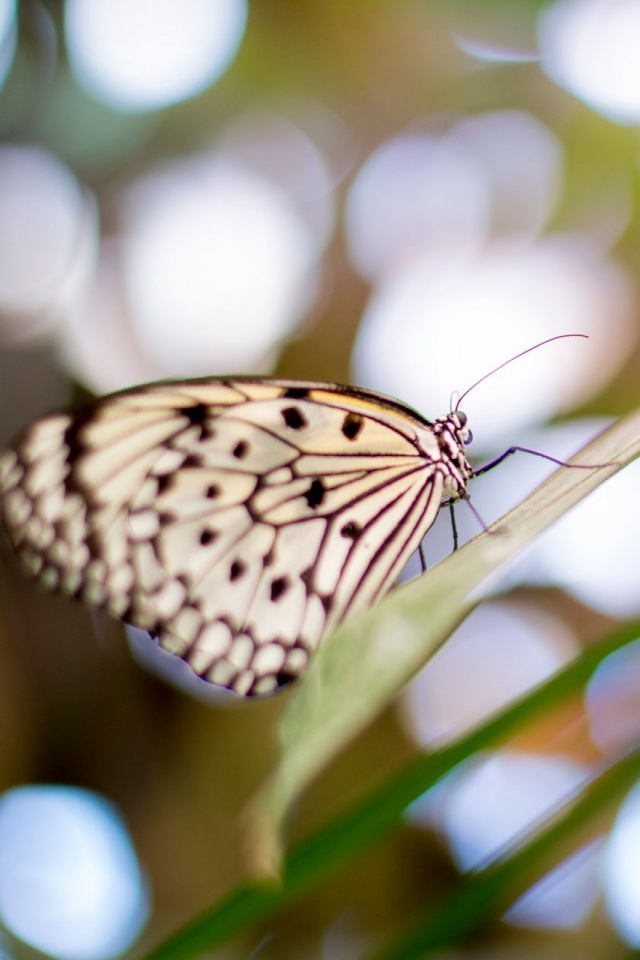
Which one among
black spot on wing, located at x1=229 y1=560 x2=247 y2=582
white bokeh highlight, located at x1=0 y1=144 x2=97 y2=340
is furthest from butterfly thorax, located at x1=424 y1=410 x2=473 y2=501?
white bokeh highlight, located at x1=0 y1=144 x2=97 y2=340

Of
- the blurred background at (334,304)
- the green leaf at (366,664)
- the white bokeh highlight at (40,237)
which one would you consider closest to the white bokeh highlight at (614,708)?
the blurred background at (334,304)

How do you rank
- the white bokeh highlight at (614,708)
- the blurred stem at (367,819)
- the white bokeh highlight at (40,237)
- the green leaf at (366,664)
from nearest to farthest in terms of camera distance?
the green leaf at (366,664) → the blurred stem at (367,819) → the white bokeh highlight at (614,708) → the white bokeh highlight at (40,237)

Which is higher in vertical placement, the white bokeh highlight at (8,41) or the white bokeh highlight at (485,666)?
the white bokeh highlight at (8,41)

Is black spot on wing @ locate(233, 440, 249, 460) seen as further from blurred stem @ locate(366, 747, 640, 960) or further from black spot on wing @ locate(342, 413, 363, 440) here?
blurred stem @ locate(366, 747, 640, 960)

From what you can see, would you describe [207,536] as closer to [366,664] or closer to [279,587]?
[279,587]

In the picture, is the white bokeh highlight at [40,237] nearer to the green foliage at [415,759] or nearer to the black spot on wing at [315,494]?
the black spot on wing at [315,494]

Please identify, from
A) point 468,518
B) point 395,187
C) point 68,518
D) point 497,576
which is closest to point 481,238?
point 395,187
